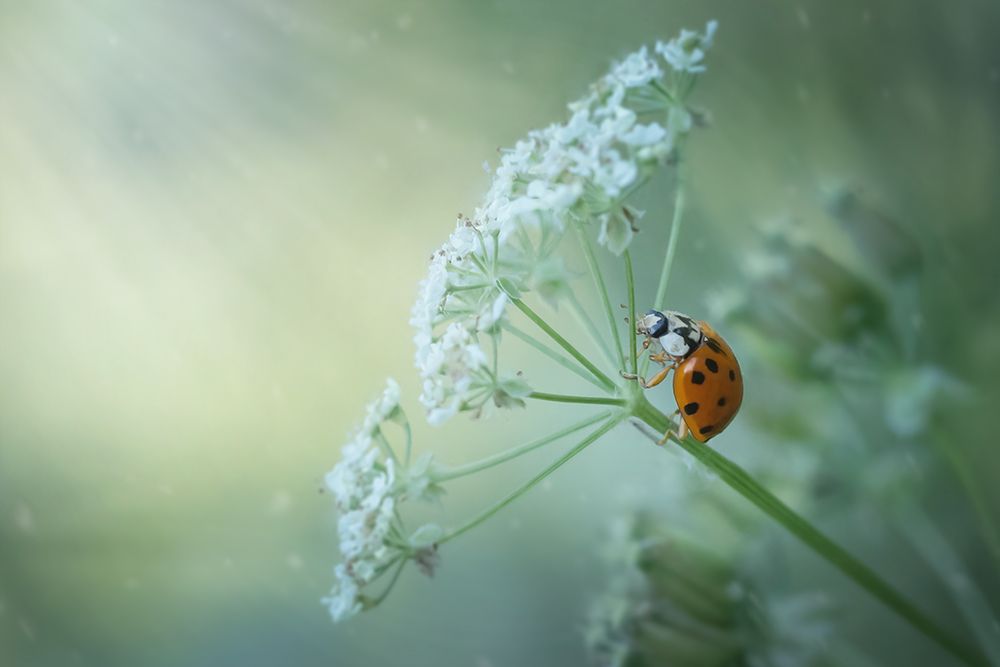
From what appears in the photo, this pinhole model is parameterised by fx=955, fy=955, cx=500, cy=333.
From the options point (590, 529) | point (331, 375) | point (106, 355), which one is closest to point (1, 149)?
point (106, 355)

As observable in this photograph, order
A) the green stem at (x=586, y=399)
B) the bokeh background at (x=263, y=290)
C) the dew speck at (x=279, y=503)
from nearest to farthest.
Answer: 1. the green stem at (x=586, y=399)
2. the bokeh background at (x=263, y=290)
3. the dew speck at (x=279, y=503)

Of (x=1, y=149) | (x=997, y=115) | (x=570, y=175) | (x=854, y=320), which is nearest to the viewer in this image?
(x=570, y=175)

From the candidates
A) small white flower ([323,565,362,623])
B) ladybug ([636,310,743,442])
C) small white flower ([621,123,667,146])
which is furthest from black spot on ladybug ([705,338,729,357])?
small white flower ([323,565,362,623])

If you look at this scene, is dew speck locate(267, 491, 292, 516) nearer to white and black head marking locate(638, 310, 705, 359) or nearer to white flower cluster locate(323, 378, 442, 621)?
white flower cluster locate(323, 378, 442, 621)

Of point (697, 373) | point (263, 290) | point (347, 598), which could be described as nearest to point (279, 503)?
point (263, 290)

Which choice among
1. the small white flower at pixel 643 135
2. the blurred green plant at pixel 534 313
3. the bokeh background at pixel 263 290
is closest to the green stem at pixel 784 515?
the blurred green plant at pixel 534 313

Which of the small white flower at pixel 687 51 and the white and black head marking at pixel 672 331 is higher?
the small white flower at pixel 687 51

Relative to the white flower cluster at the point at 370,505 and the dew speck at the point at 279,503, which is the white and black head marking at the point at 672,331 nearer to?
the white flower cluster at the point at 370,505

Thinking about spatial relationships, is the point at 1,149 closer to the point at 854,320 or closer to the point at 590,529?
the point at 590,529
